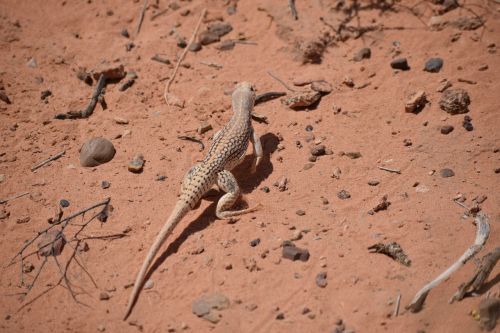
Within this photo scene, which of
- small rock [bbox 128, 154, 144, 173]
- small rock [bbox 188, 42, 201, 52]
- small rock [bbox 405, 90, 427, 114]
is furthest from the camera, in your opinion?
small rock [bbox 188, 42, 201, 52]

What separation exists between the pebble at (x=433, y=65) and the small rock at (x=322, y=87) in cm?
150

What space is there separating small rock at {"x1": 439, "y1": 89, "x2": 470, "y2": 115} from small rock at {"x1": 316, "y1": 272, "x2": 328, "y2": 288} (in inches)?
123

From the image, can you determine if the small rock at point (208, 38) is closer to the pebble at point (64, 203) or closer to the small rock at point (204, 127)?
the small rock at point (204, 127)

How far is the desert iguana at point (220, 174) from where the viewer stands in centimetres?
476

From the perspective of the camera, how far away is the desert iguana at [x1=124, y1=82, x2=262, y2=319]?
4.76 meters

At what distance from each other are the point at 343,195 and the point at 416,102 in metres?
1.91

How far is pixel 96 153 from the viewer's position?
19.6ft

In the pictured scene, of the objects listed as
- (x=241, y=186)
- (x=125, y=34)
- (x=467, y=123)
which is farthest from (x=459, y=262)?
(x=125, y=34)

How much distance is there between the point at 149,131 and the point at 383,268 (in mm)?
3613

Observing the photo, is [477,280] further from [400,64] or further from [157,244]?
[400,64]

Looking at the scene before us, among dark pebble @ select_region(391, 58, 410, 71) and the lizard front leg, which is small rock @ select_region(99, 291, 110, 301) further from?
dark pebble @ select_region(391, 58, 410, 71)

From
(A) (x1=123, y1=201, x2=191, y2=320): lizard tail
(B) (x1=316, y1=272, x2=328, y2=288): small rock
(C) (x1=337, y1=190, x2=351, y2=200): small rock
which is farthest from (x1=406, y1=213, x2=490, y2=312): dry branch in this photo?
(A) (x1=123, y1=201, x2=191, y2=320): lizard tail

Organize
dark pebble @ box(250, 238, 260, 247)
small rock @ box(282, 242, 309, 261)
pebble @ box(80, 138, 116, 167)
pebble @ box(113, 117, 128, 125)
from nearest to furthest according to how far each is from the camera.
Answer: small rock @ box(282, 242, 309, 261) → dark pebble @ box(250, 238, 260, 247) → pebble @ box(80, 138, 116, 167) → pebble @ box(113, 117, 128, 125)

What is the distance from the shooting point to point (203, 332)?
423 centimetres
